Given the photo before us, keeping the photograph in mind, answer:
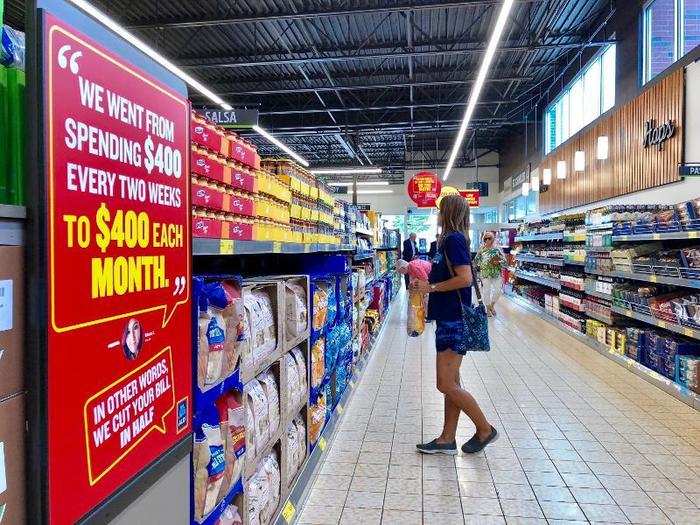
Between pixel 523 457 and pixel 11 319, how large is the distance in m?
3.48

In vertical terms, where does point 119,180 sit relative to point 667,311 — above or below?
above

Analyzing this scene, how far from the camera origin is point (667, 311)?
5.26m

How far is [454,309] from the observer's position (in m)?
3.44

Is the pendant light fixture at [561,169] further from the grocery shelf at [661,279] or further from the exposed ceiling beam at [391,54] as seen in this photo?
the grocery shelf at [661,279]

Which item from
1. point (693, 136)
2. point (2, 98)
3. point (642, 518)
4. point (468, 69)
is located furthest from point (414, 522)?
point (468, 69)

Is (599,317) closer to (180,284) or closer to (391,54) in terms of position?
(391,54)

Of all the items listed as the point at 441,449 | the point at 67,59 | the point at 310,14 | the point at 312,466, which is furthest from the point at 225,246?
the point at 310,14

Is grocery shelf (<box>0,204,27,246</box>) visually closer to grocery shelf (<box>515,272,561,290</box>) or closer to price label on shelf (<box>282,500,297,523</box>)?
price label on shelf (<box>282,500,297,523</box>)

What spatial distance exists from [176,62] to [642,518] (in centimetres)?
1131

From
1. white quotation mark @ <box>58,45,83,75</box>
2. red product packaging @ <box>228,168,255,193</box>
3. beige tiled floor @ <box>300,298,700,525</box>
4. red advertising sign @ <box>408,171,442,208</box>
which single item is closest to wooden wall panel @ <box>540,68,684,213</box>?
red advertising sign @ <box>408,171,442,208</box>

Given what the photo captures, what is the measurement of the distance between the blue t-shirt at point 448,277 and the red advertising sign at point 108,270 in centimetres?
235

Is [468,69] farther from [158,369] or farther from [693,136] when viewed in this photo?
[158,369]

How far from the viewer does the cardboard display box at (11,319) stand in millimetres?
763

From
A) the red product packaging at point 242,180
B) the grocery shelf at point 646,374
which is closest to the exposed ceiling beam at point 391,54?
the grocery shelf at point 646,374
